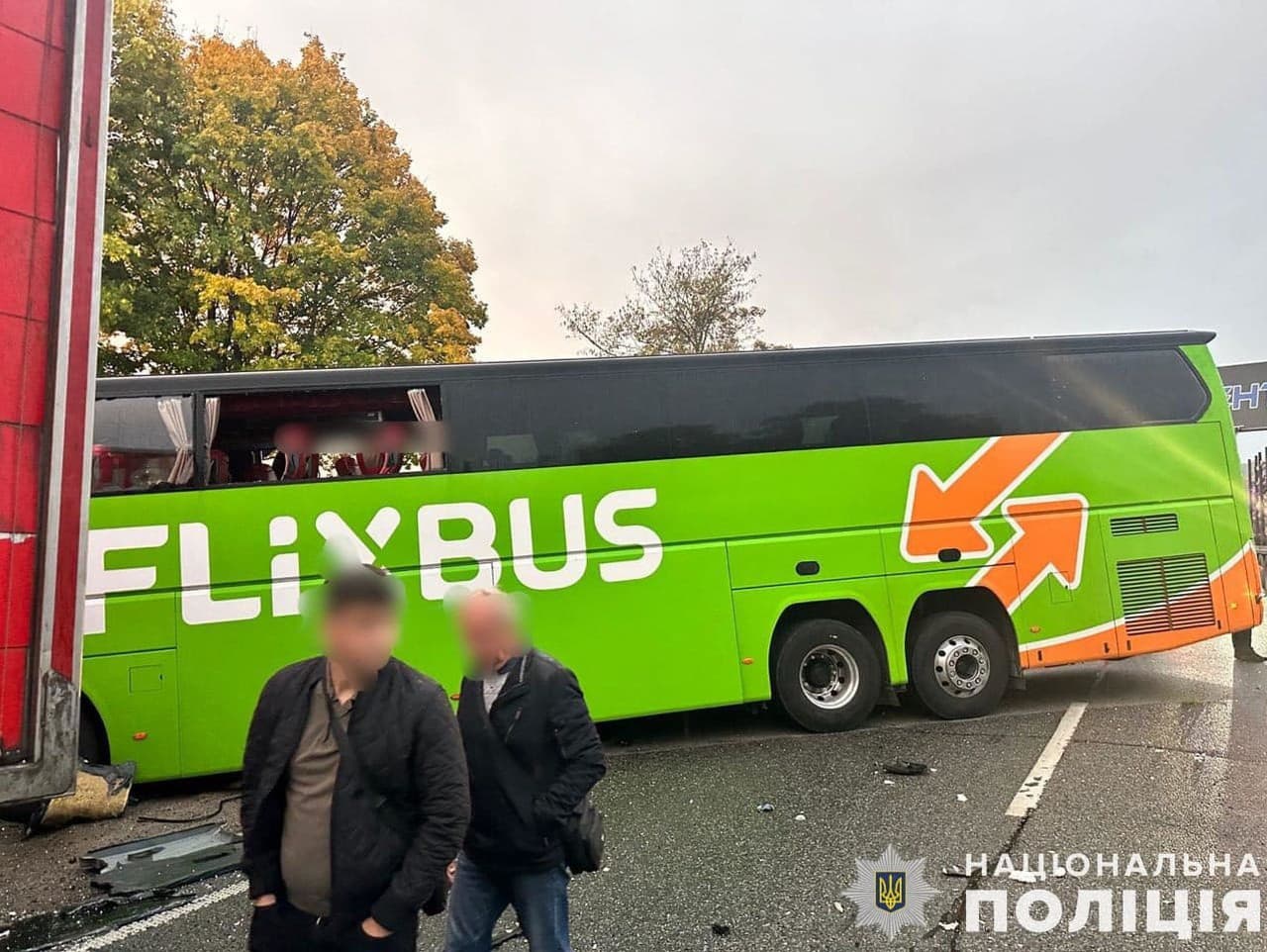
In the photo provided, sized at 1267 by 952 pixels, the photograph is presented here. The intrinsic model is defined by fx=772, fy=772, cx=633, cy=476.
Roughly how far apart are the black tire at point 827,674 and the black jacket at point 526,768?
185 inches

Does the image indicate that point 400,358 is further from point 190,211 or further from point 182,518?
point 182,518

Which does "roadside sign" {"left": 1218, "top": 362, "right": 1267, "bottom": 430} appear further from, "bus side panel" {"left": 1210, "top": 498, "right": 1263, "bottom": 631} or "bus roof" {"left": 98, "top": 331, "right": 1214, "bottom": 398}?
"bus roof" {"left": 98, "top": 331, "right": 1214, "bottom": 398}

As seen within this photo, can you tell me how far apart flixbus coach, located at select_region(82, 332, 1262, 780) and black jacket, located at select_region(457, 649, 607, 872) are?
3559 millimetres

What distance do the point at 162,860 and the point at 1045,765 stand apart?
6.00 m

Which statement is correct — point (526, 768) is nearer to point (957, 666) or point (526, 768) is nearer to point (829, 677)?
point (829, 677)

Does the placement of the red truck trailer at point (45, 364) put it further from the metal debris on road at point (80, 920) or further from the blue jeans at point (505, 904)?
the metal debris on road at point (80, 920)

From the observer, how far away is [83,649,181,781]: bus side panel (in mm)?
5754

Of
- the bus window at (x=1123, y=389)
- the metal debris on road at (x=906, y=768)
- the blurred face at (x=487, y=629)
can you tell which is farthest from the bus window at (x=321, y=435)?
the bus window at (x=1123, y=389)

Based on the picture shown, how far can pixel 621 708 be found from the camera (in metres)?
6.61

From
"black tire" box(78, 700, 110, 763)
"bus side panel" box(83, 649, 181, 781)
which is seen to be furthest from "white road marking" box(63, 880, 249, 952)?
"black tire" box(78, 700, 110, 763)

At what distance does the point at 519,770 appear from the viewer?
252cm

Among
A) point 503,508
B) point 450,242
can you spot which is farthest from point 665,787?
point 450,242

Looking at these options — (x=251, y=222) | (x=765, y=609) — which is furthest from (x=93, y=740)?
(x=251, y=222)

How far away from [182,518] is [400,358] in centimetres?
977
